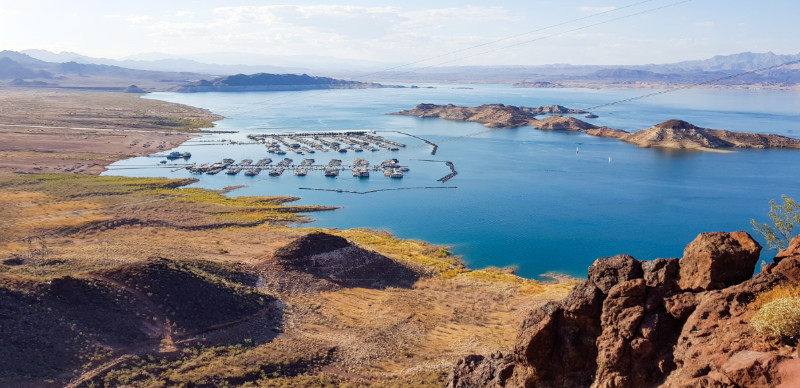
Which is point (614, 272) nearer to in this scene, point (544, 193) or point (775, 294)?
point (775, 294)

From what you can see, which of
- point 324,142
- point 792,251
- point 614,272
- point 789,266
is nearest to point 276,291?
point 614,272

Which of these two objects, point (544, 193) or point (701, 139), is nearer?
point (544, 193)

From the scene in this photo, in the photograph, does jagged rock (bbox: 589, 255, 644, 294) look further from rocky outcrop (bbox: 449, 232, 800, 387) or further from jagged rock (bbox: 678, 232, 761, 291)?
jagged rock (bbox: 678, 232, 761, 291)

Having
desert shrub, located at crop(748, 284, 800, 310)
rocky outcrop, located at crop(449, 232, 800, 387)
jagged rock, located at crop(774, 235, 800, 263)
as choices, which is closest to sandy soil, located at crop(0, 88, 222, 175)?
rocky outcrop, located at crop(449, 232, 800, 387)

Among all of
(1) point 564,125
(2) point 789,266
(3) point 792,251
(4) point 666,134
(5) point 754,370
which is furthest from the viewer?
(1) point 564,125

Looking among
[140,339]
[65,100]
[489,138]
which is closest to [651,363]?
[140,339]

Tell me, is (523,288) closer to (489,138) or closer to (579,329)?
(579,329)

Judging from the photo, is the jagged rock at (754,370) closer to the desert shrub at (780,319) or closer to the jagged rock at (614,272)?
the desert shrub at (780,319)
